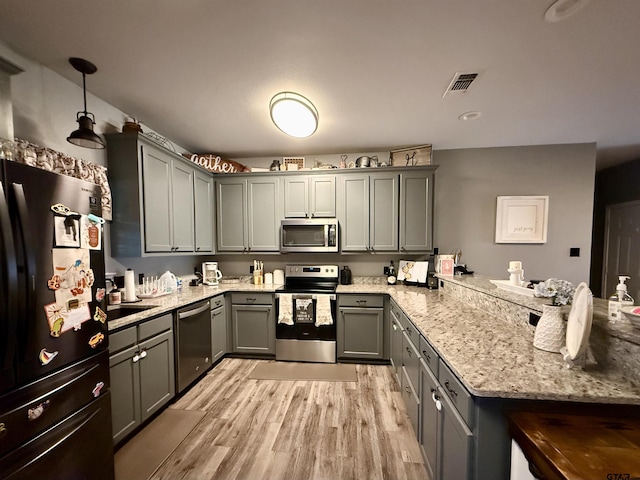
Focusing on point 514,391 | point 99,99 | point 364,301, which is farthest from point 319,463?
point 99,99

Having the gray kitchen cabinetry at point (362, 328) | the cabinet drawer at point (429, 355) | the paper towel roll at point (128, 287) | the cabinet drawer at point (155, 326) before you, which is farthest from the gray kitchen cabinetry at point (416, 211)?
→ the paper towel roll at point (128, 287)

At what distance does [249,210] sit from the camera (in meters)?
3.23

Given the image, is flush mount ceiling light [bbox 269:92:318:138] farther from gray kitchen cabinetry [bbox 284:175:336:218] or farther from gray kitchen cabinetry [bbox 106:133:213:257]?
gray kitchen cabinetry [bbox 106:133:213:257]

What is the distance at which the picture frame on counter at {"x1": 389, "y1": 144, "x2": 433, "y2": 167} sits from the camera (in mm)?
2998

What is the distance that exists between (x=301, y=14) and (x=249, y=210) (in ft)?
7.46

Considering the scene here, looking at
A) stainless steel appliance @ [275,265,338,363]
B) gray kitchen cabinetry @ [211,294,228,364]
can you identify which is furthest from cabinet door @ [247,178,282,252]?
gray kitchen cabinetry @ [211,294,228,364]

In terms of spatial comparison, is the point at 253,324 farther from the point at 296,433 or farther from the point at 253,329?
the point at 296,433

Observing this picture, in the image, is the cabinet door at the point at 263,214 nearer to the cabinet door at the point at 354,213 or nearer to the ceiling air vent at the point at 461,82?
the cabinet door at the point at 354,213

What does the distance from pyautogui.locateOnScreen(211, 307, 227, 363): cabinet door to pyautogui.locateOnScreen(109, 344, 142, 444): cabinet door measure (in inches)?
36.6

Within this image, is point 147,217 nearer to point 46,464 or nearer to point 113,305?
Result: point 113,305

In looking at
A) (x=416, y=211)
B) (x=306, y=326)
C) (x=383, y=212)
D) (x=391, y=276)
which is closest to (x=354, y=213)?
(x=383, y=212)

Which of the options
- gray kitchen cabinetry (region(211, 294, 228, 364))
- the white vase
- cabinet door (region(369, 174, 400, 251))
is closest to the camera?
the white vase

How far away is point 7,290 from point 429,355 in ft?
6.49

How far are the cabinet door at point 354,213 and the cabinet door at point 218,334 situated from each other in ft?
5.50
